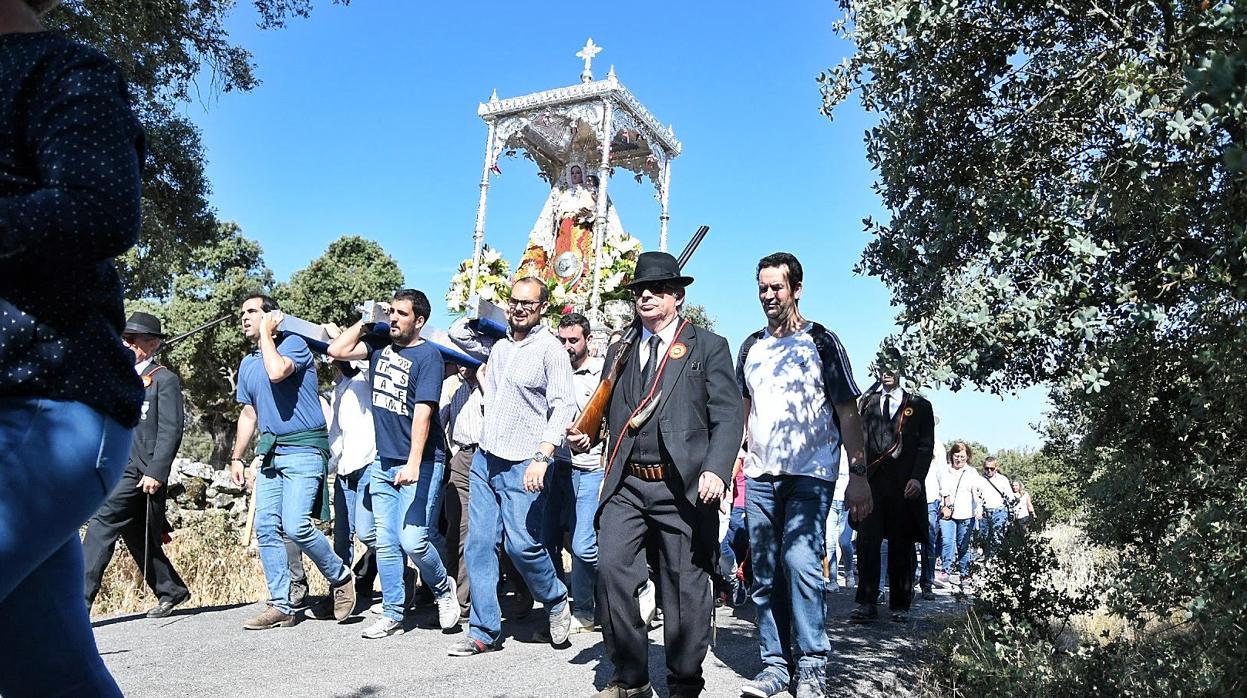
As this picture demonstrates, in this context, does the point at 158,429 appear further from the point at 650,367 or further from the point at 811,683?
the point at 811,683

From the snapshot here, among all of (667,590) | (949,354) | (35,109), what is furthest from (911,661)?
(35,109)

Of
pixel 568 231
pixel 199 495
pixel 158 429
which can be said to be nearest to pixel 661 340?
pixel 158 429

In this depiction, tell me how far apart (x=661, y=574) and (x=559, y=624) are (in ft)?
5.17

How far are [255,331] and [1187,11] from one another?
550 cm

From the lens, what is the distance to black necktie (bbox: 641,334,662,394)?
4492 mm

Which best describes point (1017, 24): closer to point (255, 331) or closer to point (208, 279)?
point (255, 331)

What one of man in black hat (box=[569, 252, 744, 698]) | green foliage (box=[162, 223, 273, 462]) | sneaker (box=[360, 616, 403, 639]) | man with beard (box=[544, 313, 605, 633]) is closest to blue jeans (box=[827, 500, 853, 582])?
man with beard (box=[544, 313, 605, 633])

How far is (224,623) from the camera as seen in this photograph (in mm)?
6168

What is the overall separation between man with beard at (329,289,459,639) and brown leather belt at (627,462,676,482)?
6.51 ft

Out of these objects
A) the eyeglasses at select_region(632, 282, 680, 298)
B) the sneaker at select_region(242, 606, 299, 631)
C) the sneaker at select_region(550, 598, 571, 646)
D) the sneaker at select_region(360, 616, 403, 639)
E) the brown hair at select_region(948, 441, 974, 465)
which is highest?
the eyeglasses at select_region(632, 282, 680, 298)

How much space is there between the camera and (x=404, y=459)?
19.6 ft

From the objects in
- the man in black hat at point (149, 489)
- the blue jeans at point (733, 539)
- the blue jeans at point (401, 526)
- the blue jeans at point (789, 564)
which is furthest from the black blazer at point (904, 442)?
the man in black hat at point (149, 489)

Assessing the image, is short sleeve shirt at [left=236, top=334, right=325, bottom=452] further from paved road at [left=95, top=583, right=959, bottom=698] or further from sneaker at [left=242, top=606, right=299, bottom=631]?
paved road at [left=95, top=583, right=959, bottom=698]

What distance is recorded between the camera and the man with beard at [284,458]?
5992mm
